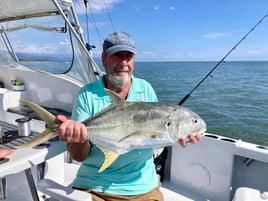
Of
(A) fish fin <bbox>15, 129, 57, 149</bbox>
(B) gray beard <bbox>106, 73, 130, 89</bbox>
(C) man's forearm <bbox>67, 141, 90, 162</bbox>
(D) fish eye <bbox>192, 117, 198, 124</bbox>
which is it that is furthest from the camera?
(B) gray beard <bbox>106, 73, 130, 89</bbox>

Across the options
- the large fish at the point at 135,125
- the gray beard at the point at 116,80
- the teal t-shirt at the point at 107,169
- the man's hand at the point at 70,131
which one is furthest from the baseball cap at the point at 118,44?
the man's hand at the point at 70,131

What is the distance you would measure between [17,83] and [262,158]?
389 cm

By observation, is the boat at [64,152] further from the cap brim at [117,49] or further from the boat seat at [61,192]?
the cap brim at [117,49]

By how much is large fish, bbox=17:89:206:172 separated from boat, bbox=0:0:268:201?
1.09 ft

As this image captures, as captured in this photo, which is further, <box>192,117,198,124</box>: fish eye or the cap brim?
the cap brim

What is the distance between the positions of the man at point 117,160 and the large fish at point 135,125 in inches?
10.3

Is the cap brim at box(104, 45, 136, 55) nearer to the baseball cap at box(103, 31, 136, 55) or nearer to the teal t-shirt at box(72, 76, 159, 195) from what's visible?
the baseball cap at box(103, 31, 136, 55)

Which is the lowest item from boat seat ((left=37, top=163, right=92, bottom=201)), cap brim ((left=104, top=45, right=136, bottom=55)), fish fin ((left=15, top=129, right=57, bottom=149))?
boat seat ((left=37, top=163, right=92, bottom=201))

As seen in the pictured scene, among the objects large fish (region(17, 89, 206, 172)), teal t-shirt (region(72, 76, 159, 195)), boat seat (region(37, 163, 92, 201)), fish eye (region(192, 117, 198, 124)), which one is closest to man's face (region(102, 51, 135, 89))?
teal t-shirt (region(72, 76, 159, 195))

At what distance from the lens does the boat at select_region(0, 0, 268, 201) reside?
6.09 ft

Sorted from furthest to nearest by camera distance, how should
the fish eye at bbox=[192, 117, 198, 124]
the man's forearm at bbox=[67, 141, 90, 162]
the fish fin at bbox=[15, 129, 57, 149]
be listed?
1. the man's forearm at bbox=[67, 141, 90, 162]
2. the fish eye at bbox=[192, 117, 198, 124]
3. the fish fin at bbox=[15, 129, 57, 149]

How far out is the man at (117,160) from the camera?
1.83m

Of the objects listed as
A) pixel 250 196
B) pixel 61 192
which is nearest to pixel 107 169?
pixel 61 192

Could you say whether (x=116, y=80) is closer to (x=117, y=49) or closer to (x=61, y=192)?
(x=117, y=49)
